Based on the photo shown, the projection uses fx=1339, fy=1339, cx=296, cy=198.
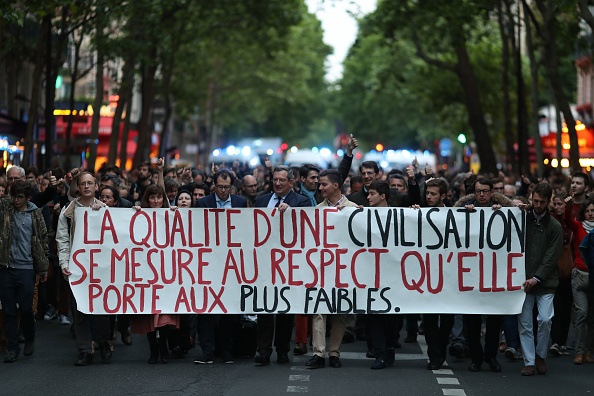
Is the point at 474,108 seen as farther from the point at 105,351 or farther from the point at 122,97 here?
the point at 105,351

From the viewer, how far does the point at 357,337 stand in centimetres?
1432

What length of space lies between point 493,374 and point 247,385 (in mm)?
2300

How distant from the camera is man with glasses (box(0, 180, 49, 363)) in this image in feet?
40.7

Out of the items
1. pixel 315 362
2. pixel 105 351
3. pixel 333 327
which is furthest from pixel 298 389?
pixel 105 351

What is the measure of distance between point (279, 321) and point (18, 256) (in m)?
2.50

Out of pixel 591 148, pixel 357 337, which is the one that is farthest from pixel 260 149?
pixel 357 337

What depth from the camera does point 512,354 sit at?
12.7m

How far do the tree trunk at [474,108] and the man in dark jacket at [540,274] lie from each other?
80.2 feet

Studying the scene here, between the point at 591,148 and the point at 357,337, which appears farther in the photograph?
the point at 591,148

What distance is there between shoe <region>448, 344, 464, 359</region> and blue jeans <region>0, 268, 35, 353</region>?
158 inches

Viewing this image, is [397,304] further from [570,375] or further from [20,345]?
[20,345]

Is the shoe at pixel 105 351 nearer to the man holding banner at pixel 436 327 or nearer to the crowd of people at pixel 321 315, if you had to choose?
the crowd of people at pixel 321 315

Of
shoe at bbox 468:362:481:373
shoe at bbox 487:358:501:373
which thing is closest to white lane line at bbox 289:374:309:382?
shoe at bbox 468:362:481:373

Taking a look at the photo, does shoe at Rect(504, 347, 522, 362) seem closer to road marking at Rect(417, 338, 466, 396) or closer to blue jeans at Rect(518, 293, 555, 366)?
road marking at Rect(417, 338, 466, 396)
